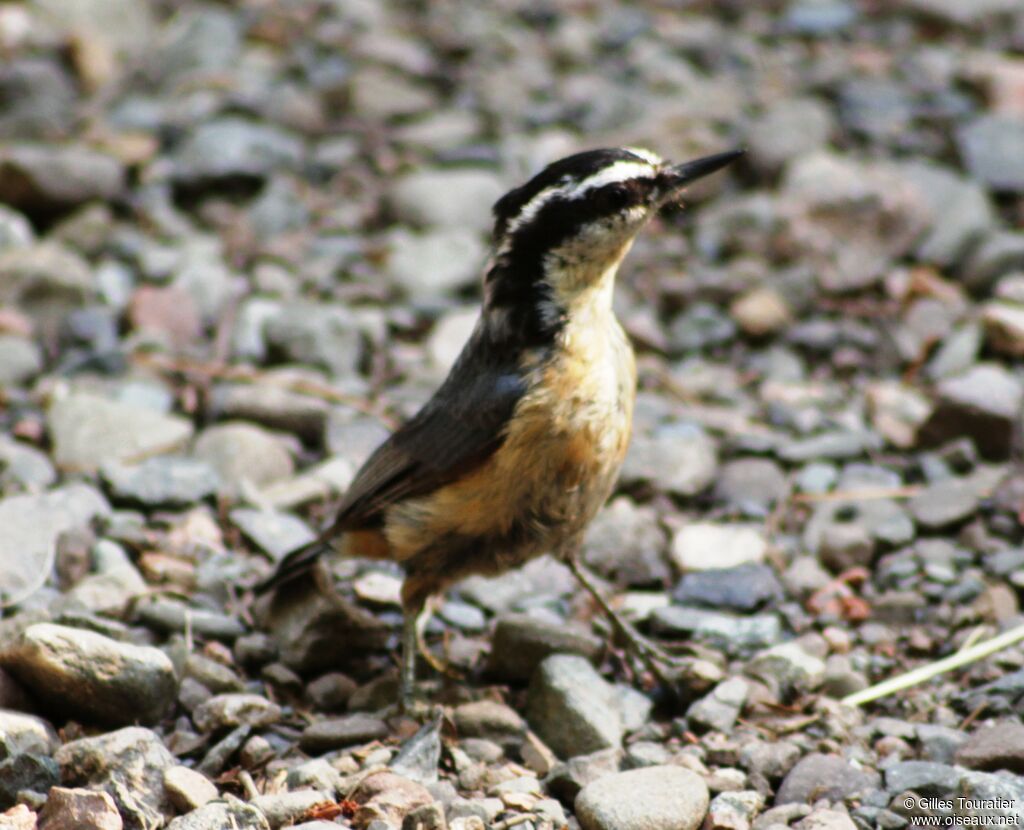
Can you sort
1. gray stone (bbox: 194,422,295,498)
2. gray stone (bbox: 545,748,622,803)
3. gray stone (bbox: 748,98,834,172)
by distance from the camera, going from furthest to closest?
1. gray stone (bbox: 748,98,834,172)
2. gray stone (bbox: 194,422,295,498)
3. gray stone (bbox: 545,748,622,803)

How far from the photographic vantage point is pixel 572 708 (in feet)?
15.0

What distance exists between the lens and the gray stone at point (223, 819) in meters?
3.78

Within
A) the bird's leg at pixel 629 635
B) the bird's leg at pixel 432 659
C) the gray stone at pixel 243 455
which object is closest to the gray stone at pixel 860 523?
the bird's leg at pixel 629 635

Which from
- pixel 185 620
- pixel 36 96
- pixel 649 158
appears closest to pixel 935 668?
pixel 649 158

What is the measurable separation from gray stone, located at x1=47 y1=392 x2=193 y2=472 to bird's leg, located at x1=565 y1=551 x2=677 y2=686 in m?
2.11

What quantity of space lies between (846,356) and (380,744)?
136 inches

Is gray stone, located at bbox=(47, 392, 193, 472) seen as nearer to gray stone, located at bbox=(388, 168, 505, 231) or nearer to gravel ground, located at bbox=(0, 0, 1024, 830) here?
gravel ground, located at bbox=(0, 0, 1024, 830)

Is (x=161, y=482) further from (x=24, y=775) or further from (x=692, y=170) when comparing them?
(x=692, y=170)

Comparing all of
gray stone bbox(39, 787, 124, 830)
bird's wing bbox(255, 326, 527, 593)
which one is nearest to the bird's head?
bird's wing bbox(255, 326, 527, 593)

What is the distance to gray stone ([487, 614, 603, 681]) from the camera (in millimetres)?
4953

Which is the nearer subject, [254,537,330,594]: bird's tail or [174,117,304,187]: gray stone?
[254,537,330,594]: bird's tail

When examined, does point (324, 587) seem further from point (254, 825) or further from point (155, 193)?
point (155, 193)

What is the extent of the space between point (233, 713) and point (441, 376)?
267cm

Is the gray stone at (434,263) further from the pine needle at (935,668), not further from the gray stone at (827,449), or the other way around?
the pine needle at (935,668)
